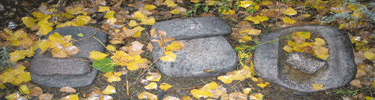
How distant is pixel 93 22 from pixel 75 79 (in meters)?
0.77

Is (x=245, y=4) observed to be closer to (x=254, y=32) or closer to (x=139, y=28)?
(x=254, y=32)

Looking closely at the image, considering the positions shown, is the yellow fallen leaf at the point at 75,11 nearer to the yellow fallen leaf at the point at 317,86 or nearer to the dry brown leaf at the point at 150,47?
the dry brown leaf at the point at 150,47

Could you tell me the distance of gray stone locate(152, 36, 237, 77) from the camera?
1.99 metres

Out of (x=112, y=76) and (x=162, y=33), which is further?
(x=162, y=33)

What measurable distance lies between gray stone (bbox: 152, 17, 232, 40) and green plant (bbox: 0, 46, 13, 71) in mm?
1211

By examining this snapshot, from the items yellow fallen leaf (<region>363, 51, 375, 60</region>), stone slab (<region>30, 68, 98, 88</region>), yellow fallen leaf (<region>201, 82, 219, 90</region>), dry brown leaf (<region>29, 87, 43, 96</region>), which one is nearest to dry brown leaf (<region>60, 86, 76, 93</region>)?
stone slab (<region>30, 68, 98, 88</region>)

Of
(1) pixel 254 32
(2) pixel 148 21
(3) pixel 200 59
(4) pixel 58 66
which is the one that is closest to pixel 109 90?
(4) pixel 58 66

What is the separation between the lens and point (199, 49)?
214 centimetres

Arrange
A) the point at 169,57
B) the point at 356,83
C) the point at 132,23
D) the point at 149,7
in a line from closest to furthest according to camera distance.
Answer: the point at 356,83
the point at 169,57
the point at 132,23
the point at 149,7

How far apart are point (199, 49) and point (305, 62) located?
2.74ft

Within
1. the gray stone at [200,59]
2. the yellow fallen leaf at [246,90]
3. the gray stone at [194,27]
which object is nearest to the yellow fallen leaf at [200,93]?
the gray stone at [200,59]

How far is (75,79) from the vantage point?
1.94m

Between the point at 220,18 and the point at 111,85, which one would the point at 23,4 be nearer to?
the point at 111,85

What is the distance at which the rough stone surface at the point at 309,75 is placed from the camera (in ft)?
6.34
